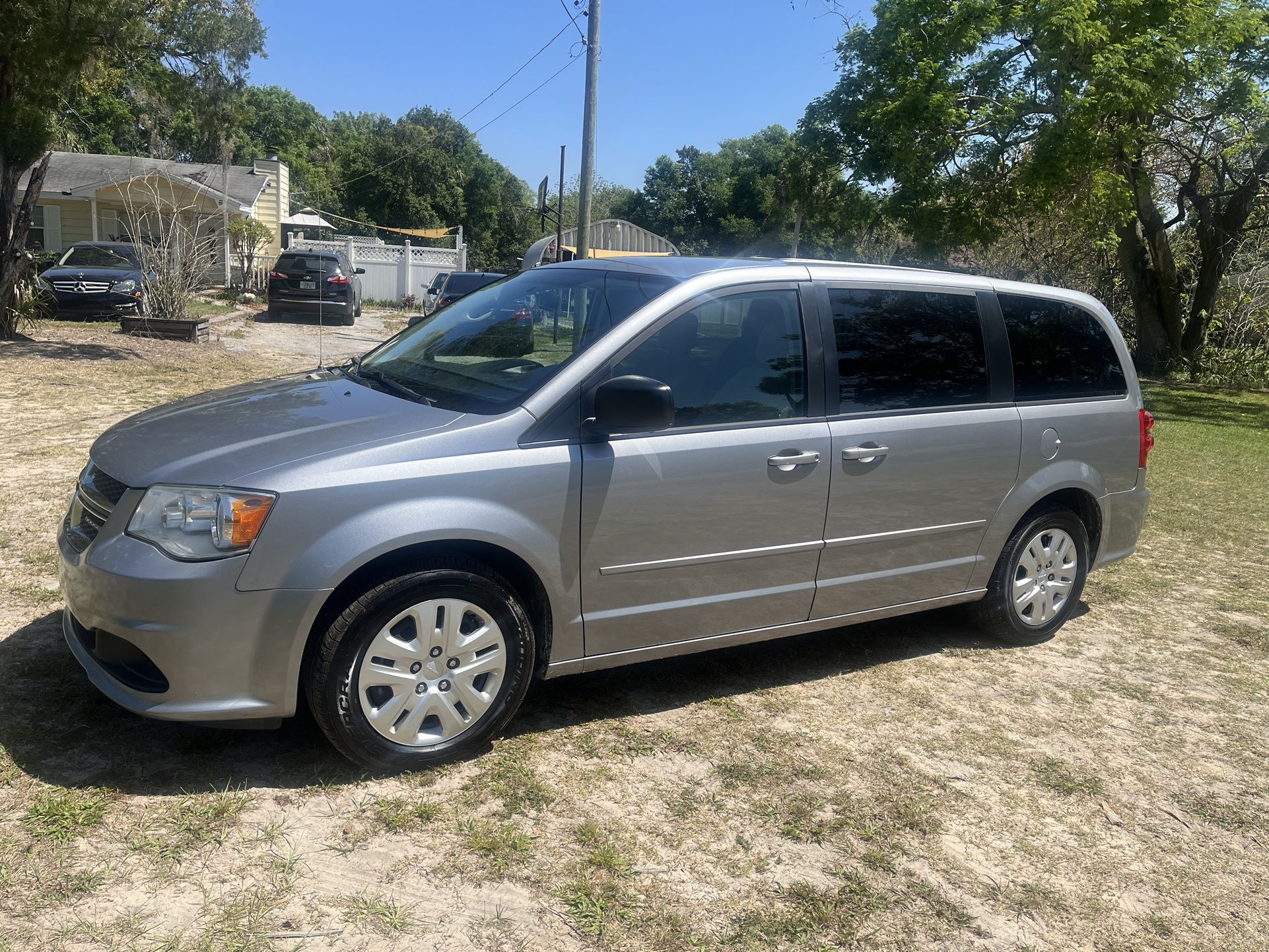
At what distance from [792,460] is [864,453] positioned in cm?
38

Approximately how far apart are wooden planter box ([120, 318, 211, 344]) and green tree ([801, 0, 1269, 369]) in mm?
11917

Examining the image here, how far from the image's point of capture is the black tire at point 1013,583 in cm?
512

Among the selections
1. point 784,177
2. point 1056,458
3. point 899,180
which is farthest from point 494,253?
point 1056,458

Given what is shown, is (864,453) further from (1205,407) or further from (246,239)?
(246,239)

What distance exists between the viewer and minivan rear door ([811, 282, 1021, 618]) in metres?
4.41

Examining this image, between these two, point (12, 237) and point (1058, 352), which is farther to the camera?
point (12, 237)

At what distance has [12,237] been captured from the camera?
575 inches

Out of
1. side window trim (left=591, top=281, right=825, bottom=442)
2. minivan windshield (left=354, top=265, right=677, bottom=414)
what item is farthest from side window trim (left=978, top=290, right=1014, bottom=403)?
minivan windshield (left=354, top=265, right=677, bottom=414)

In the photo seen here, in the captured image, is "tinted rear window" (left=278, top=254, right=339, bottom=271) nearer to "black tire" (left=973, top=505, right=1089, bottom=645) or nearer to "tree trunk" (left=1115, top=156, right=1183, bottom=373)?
"tree trunk" (left=1115, top=156, right=1183, bottom=373)

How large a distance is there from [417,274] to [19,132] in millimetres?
20409

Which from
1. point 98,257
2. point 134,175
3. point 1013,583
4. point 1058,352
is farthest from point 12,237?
point 134,175

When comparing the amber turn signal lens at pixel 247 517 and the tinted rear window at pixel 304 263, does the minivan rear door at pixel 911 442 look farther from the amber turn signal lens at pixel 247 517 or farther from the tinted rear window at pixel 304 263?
the tinted rear window at pixel 304 263

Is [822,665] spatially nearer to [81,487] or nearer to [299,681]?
[299,681]

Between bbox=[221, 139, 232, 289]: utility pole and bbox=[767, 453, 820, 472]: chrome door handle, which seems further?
bbox=[221, 139, 232, 289]: utility pole
